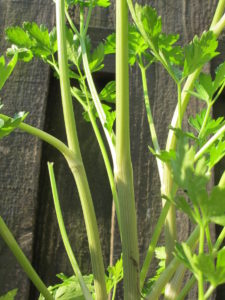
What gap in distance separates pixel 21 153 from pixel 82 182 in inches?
15.0

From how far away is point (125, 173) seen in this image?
548 mm

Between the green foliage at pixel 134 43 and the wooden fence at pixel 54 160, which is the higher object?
the green foliage at pixel 134 43

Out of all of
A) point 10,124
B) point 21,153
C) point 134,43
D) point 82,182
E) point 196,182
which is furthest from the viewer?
point 21,153

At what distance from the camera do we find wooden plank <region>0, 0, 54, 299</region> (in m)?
0.84

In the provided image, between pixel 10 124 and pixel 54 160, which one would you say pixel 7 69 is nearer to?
pixel 10 124

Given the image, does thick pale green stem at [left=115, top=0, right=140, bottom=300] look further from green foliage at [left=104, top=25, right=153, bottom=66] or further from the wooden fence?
the wooden fence

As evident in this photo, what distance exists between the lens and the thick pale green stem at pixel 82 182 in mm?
551

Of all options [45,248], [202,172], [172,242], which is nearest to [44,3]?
[45,248]

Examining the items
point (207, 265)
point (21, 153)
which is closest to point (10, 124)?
point (207, 265)

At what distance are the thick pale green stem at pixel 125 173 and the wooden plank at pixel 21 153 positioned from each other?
15.1 inches

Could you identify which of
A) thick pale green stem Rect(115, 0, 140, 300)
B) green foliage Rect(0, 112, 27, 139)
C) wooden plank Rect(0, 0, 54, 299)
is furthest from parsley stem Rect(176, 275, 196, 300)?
wooden plank Rect(0, 0, 54, 299)

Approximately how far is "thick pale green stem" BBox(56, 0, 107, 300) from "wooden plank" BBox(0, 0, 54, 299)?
0.33 meters

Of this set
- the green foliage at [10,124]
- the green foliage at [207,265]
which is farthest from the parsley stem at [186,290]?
the green foliage at [10,124]

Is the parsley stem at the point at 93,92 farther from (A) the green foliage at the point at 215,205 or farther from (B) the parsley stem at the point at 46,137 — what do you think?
(A) the green foliage at the point at 215,205
